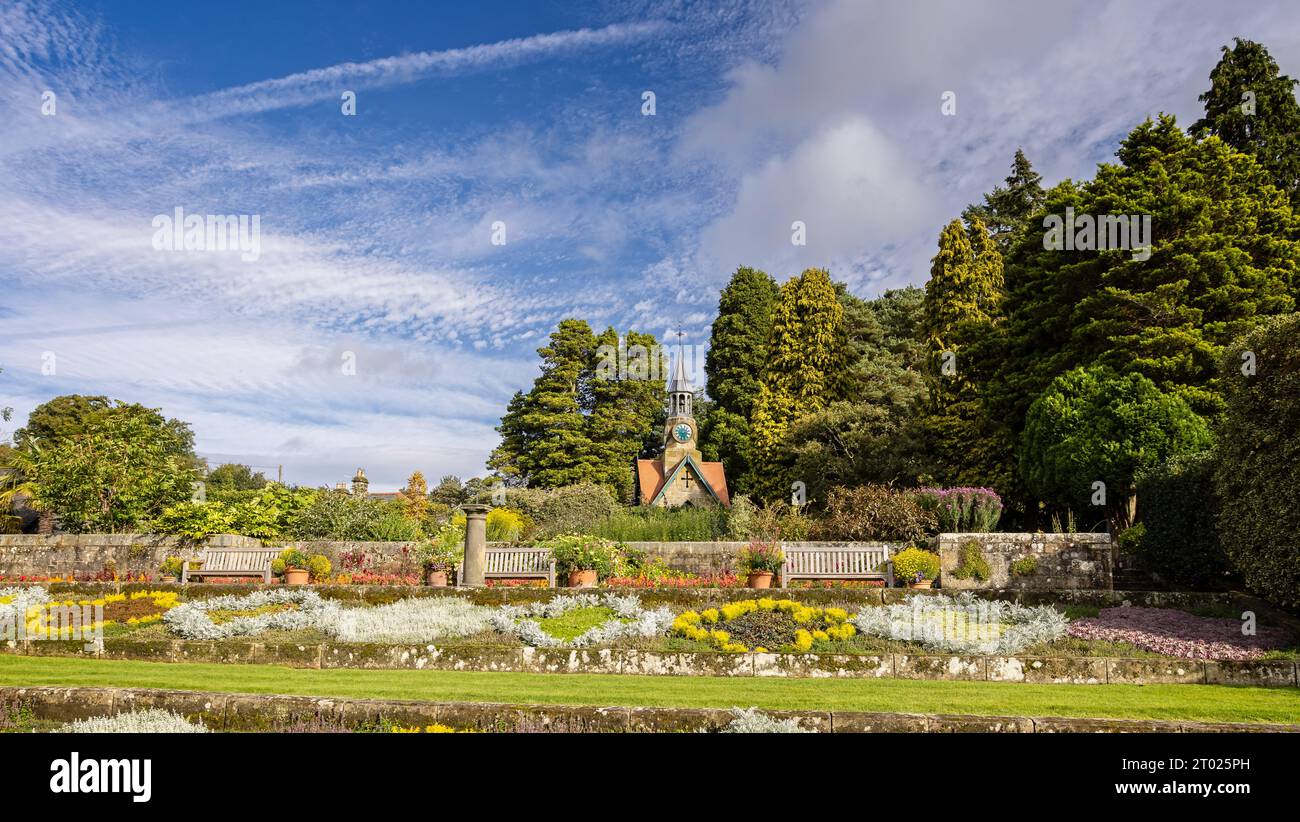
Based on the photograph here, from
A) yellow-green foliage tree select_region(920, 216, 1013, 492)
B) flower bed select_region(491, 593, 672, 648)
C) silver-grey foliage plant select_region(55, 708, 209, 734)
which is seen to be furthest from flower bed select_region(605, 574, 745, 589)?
yellow-green foliage tree select_region(920, 216, 1013, 492)

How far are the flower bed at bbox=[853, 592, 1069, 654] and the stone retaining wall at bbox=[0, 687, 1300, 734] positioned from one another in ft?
12.4

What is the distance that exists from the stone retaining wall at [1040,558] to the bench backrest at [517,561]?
6843mm

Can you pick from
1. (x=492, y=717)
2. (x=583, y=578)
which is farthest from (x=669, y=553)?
(x=492, y=717)

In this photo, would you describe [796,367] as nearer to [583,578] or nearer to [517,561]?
[517,561]

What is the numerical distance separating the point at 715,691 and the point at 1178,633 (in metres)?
6.03

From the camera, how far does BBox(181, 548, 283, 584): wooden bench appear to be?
15.2 metres

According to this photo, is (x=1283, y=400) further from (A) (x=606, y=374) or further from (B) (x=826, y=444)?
(A) (x=606, y=374)

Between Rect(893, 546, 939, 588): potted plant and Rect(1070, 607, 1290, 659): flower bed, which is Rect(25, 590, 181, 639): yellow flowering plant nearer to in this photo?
Rect(893, 546, 939, 588): potted plant

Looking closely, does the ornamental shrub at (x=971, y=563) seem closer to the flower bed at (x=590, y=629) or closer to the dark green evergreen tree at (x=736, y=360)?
the flower bed at (x=590, y=629)

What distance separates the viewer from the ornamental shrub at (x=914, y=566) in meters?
12.7

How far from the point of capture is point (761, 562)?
1342 cm

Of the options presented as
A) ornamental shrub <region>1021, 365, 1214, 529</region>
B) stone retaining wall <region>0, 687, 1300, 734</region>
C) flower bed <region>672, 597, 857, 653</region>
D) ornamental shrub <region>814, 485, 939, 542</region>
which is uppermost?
ornamental shrub <region>1021, 365, 1214, 529</region>
